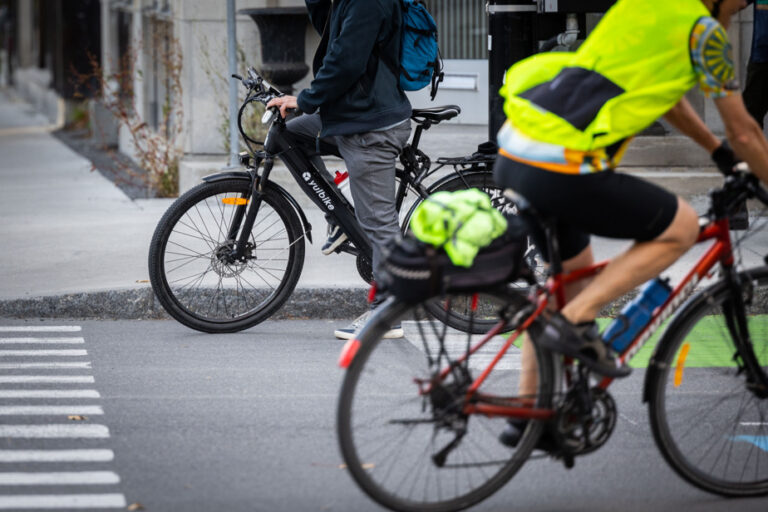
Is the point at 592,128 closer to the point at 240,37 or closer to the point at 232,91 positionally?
the point at 232,91

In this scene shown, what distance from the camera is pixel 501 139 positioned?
4.25 m

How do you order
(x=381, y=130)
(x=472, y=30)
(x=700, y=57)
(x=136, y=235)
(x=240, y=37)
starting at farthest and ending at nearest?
1. (x=472, y=30)
2. (x=240, y=37)
3. (x=136, y=235)
4. (x=381, y=130)
5. (x=700, y=57)

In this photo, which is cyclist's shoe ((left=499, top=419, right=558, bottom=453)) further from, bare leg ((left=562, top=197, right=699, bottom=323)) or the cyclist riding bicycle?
bare leg ((left=562, top=197, right=699, bottom=323))

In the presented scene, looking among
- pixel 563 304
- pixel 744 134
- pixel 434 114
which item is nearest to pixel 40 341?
pixel 434 114

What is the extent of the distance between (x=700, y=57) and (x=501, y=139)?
676 millimetres

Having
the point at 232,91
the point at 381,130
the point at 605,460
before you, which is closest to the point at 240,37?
the point at 232,91

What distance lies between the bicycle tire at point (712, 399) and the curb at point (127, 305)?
3.19 meters

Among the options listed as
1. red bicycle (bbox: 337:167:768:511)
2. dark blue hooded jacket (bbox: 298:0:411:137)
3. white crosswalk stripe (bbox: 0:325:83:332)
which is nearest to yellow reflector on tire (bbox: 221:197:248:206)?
dark blue hooded jacket (bbox: 298:0:411:137)

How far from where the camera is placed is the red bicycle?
13.3 feet

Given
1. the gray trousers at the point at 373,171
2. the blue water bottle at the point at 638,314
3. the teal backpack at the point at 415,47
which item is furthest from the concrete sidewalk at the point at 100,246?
the blue water bottle at the point at 638,314

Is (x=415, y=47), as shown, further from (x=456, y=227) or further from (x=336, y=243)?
(x=456, y=227)

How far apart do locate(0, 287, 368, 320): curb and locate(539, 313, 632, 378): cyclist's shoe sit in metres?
3.41

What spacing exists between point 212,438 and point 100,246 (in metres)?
4.02

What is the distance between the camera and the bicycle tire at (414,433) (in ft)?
13.0
